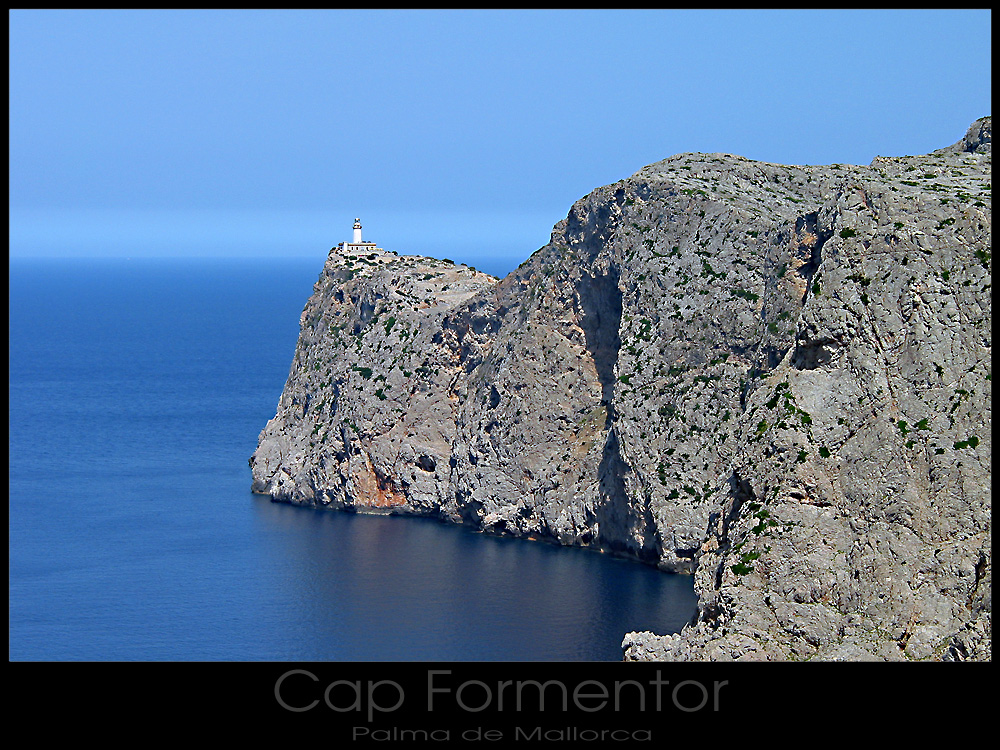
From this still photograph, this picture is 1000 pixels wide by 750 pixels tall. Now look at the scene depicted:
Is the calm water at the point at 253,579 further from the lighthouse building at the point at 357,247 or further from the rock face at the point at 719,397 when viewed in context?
the lighthouse building at the point at 357,247

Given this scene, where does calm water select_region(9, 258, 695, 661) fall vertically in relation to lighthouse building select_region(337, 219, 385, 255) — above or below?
below

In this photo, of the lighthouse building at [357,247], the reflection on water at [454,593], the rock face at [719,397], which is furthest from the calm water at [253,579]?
the lighthouse building at [357,247]

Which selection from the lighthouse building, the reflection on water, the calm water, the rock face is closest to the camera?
the rock face

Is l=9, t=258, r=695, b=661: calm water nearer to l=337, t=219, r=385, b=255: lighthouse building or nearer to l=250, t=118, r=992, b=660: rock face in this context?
l=250, t=118, r=992, b=660: rock face

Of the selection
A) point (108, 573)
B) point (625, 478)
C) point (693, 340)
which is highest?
point (693, 340)

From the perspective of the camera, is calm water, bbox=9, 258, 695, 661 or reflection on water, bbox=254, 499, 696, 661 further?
calm water, bbox=9, 258, 695, 661

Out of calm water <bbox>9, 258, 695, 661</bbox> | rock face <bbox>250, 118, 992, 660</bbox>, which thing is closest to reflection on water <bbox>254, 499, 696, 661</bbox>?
calm water <bbox>9, 258, 695, 661</bbox>
